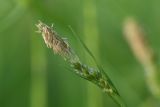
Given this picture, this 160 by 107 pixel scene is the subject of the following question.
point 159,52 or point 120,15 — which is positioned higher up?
point 120,15

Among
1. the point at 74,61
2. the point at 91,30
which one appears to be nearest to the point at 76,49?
the point at 91,30

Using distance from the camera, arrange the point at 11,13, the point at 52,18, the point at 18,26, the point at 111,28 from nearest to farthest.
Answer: the point at 52,18 < the point at 11,13 < the point at 111,28 < the point at 18,26

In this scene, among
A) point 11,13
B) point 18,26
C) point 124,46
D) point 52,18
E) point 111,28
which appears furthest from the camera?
point 18,26

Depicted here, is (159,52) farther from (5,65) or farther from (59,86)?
(5,65)

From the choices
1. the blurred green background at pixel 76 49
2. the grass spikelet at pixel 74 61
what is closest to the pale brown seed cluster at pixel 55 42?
the grass spikelet at pixel 74 61

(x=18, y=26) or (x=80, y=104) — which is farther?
(x=18, y=26)

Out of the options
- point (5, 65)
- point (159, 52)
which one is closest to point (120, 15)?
point (159, 52)

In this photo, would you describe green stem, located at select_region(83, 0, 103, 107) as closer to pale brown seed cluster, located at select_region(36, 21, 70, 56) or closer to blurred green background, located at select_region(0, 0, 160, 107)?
blurred green background, located at select_region(0, 0, 160, 107)

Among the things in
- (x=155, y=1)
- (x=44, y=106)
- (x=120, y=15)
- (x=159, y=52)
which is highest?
(x=155, y=1)
